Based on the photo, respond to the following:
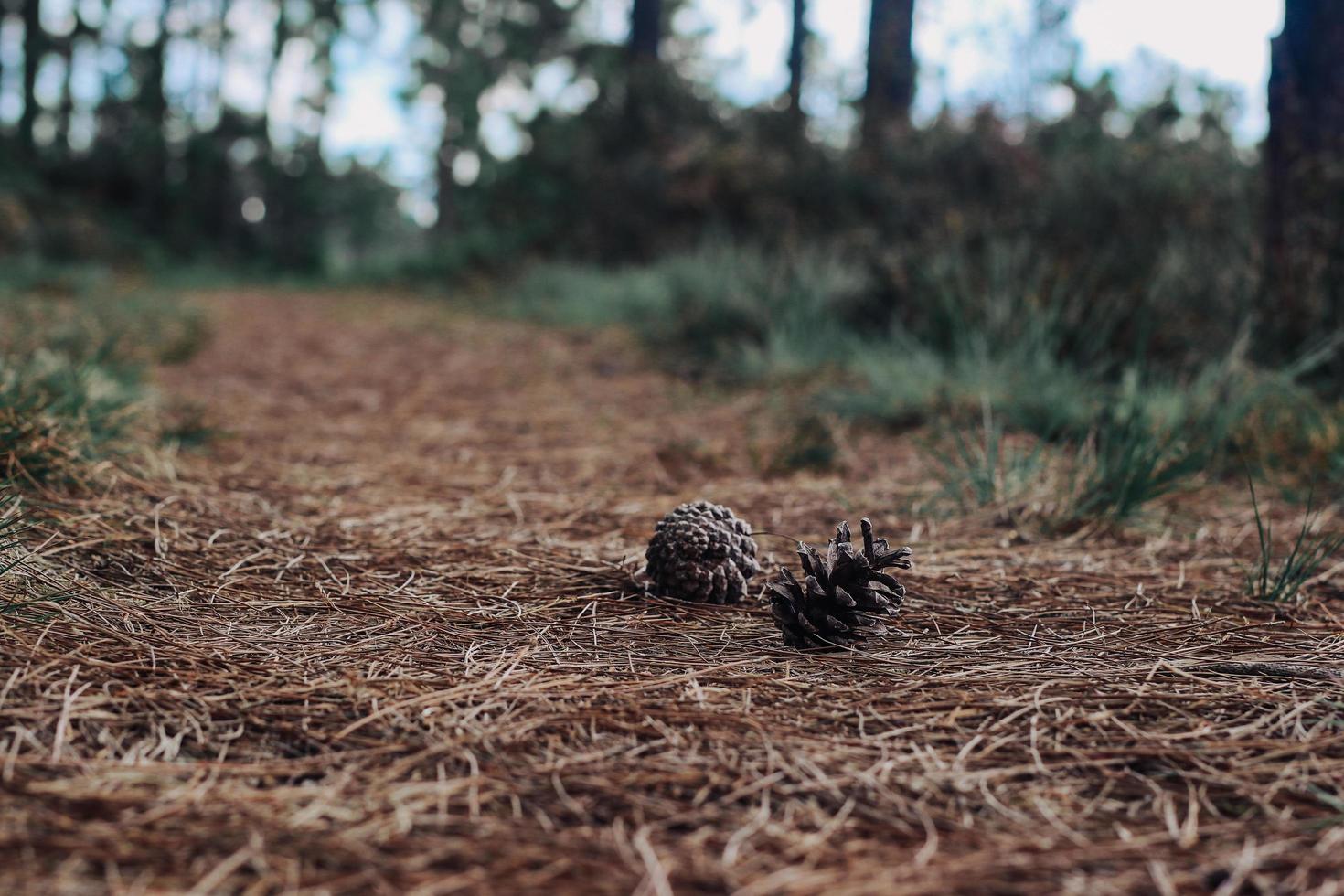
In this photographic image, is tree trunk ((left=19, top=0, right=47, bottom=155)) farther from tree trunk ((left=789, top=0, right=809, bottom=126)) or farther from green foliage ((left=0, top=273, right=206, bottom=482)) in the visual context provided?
green foliage ((left=0, top=273, right=206, bottom=482))

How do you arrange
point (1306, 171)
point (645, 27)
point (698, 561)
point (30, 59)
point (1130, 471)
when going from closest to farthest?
1. point (698, 561)
2. point (1130, 471)
3. point (1306, 171)
4. point (645, 27)
5. point (30, 59)

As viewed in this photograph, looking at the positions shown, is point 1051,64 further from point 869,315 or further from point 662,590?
point 662,590

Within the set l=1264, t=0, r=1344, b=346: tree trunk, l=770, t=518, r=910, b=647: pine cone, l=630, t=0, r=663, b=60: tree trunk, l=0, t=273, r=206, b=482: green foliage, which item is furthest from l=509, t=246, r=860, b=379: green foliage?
l=630, t=0, r=663, b=60: tree trunk

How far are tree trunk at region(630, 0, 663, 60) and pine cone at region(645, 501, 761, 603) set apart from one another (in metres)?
10.5

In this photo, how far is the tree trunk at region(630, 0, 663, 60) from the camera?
36.9 ft

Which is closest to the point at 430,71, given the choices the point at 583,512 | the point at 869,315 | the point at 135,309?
the point at 135,309

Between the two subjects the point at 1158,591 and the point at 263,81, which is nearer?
the point at 1158,591

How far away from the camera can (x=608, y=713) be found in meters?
1.25

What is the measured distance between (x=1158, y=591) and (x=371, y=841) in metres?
1.49

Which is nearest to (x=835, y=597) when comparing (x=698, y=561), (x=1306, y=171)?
(x=698, y=561)

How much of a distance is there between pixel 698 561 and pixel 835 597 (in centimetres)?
30

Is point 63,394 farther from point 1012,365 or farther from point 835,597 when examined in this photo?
point 1012,365

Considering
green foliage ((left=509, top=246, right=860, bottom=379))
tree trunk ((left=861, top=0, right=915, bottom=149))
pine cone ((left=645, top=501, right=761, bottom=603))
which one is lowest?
pine cone ((left=645, top=501, right=761, bottom=603))

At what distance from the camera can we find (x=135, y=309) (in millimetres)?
5836
